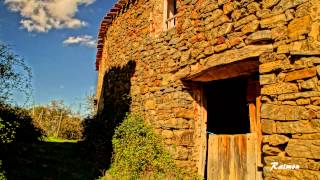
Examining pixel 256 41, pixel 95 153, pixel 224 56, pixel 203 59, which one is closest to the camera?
pixel 256 41

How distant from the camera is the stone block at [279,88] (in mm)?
4094

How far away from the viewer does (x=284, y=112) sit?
4.12 metres

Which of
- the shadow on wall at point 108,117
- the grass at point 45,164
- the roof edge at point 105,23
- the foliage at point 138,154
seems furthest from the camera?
the roof edge at point 105,23

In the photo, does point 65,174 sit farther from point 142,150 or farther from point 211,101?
point 211,101

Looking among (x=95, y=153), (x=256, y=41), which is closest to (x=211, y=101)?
(x=256, y=41)

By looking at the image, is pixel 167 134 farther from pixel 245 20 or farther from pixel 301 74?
pixel 301 74

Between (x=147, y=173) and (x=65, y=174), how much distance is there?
2.48m

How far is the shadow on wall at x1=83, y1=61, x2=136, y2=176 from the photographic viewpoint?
320 inches

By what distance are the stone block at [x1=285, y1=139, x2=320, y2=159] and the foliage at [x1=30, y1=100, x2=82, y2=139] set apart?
52.1ft

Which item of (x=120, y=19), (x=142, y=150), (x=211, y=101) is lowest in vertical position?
(x=142, y=150)

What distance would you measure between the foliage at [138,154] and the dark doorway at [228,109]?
5.41 feet

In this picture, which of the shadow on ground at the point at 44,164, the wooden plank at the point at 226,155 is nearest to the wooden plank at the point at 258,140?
the wooden plank at the point at 226,155

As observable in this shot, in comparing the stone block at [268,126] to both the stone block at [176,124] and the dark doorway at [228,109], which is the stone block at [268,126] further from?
the dark doorway at [228,109]

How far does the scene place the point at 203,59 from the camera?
5.65 meters
